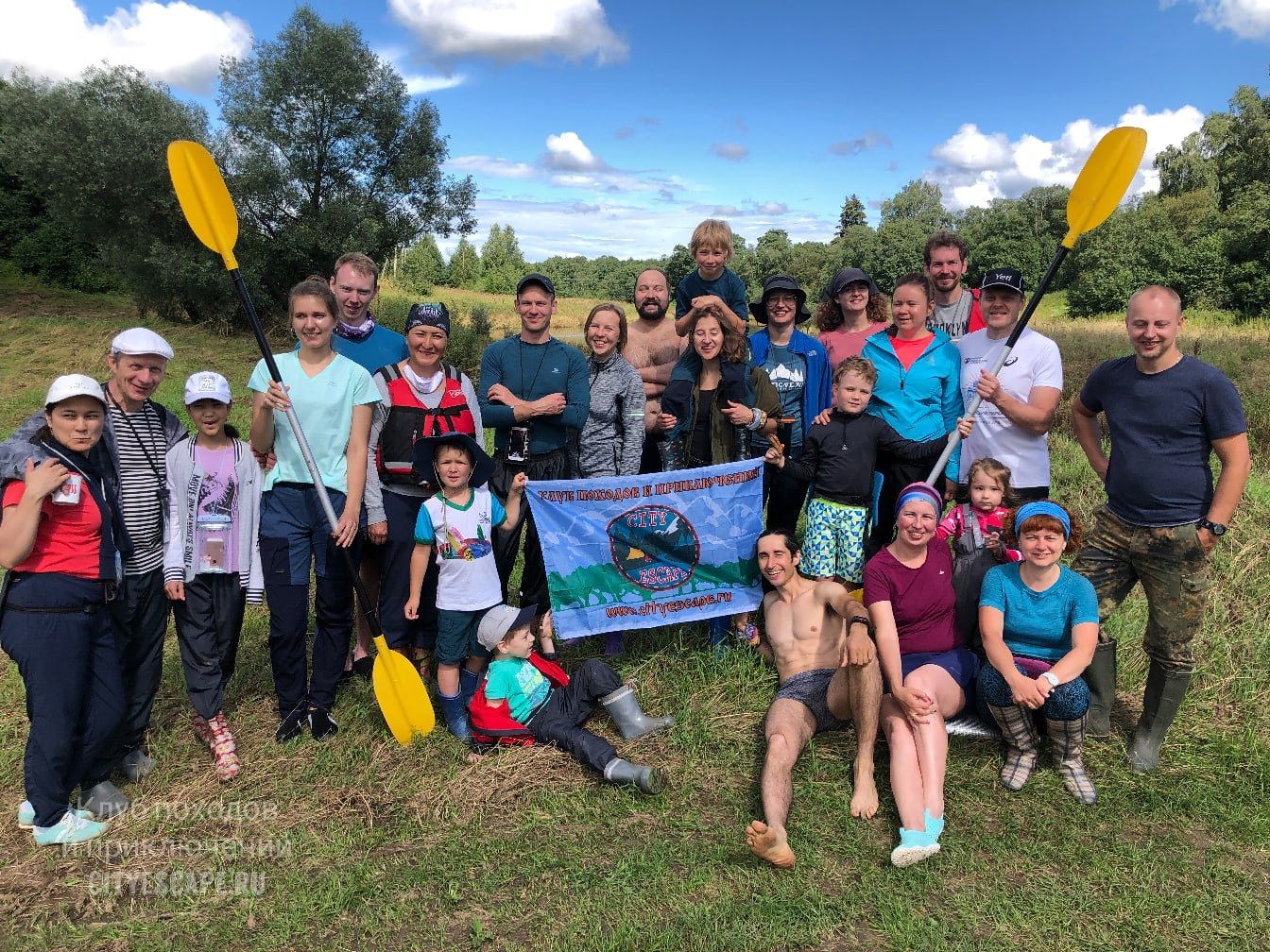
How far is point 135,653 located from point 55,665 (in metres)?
0.53

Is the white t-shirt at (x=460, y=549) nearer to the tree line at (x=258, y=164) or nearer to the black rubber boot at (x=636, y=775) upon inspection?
the black rubber boot at (x=636, y=775)

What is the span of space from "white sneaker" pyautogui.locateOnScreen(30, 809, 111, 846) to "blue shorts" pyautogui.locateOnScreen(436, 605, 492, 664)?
6.19 feet

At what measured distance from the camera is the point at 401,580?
191 inches

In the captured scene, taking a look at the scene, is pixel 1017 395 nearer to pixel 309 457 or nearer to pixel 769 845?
pixel 769 845

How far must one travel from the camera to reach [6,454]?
353 cm

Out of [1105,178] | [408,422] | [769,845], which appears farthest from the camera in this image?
[1105,178]

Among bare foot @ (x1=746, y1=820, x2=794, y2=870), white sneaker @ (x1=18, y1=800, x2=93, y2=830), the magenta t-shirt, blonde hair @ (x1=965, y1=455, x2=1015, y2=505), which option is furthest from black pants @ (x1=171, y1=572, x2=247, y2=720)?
blonde hair @ (x1=965, y1=455, x2=1015, y2=505)

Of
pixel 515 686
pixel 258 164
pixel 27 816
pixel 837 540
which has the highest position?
pixel 258 164

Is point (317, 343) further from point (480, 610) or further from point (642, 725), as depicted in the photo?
point (642, 725)

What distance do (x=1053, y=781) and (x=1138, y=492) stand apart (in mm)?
1711

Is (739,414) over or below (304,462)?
over

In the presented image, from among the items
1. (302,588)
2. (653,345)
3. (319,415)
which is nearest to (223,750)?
(302,588)

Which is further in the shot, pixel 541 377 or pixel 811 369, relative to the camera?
pixel 811 369

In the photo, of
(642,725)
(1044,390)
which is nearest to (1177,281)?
(1044,390)
